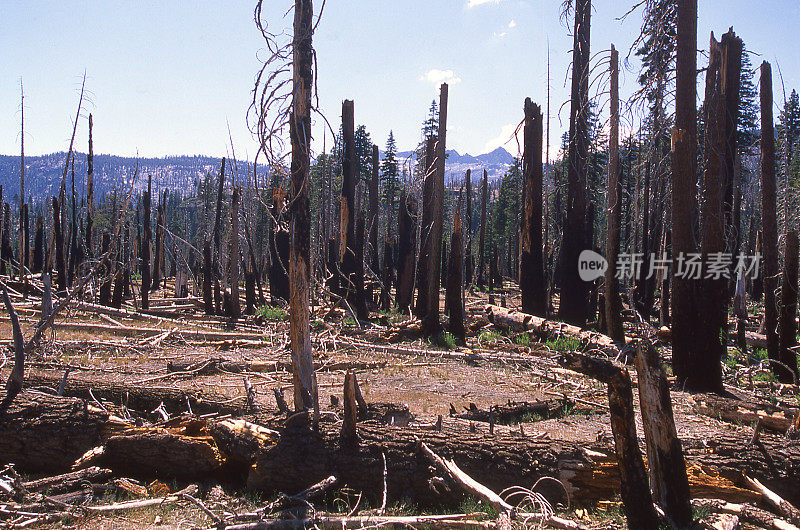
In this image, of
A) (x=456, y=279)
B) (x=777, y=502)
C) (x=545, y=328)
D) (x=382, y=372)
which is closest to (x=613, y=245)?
(x=545, y=328)

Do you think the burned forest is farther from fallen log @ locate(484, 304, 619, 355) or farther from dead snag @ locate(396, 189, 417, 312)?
dead snag @ locate(396, 189, 417, 312)

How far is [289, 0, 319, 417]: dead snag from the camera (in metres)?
5.69

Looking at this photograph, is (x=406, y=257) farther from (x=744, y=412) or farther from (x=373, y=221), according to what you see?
(x=744, y=412)

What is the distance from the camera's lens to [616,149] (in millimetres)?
10391

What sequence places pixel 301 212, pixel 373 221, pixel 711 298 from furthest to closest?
1. pixel 373 221
2. pixel 711 298
3. pixel 301 212

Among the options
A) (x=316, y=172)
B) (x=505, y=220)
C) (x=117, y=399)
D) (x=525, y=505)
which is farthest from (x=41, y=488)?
(x=505, y=220)

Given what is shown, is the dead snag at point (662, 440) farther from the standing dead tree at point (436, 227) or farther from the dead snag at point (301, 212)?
the standing dead tree at point (436, 227)

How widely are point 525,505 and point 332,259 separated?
15.4 meters

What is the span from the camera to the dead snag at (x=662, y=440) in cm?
371

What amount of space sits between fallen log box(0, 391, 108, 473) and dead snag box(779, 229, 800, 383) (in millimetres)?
10356

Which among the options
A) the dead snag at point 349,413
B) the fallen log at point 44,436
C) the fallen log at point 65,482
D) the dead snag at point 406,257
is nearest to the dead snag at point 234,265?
the dead snag at point 406,257

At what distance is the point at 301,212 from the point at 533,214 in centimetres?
1027

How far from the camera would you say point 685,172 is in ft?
25.2

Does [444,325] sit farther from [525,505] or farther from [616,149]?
[525,505]
